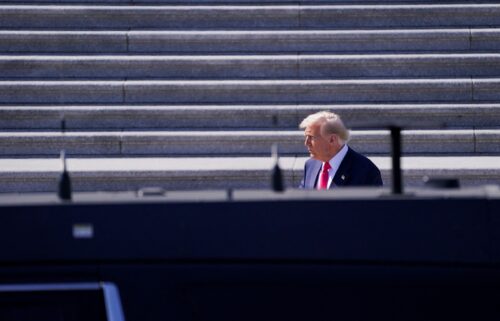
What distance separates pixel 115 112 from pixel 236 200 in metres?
6.19

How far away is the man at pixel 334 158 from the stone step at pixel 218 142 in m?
2.77

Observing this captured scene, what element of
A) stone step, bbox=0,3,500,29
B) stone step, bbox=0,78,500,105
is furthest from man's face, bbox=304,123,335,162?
stone step, bbox=0,3,500,29

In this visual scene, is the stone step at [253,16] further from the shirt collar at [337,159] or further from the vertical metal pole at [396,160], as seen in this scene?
the vertical metal pole at [396,160]

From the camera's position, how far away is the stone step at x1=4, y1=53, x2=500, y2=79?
920 cm

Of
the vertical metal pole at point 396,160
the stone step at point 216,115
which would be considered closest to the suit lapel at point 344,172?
the vertical metal pole at point 396,160

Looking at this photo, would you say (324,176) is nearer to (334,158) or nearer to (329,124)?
(334,158)

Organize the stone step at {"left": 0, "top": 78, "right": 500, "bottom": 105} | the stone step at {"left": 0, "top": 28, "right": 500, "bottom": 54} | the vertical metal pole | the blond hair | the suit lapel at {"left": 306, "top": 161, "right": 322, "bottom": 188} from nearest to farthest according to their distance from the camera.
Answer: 1. the vertical metal pole
2. the blond hair
3. the suit lapel at {"left": 306, "top": 161, "right": 322, "bottom": 188}
4. the stone step at {"left": 0, "top": 78, "right": 500, "bottom": 105}
5. the stone step at {"left": 0, "top": 28, "right": 500, "bottom": 54}

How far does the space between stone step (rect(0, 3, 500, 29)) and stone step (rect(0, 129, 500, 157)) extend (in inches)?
64.5

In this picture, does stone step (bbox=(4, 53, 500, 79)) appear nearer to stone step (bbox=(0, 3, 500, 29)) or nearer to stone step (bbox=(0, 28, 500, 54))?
stone step (bbox=(0, 28, 500, 54))

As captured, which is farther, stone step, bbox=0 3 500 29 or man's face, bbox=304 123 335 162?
stone step, bbox=0 3 500 29

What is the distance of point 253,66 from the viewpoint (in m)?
9.27

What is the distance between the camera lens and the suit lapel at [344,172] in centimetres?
558

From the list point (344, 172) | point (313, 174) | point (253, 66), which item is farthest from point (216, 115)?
point (344, 172)

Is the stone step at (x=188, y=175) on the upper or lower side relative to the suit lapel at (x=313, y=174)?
lower
